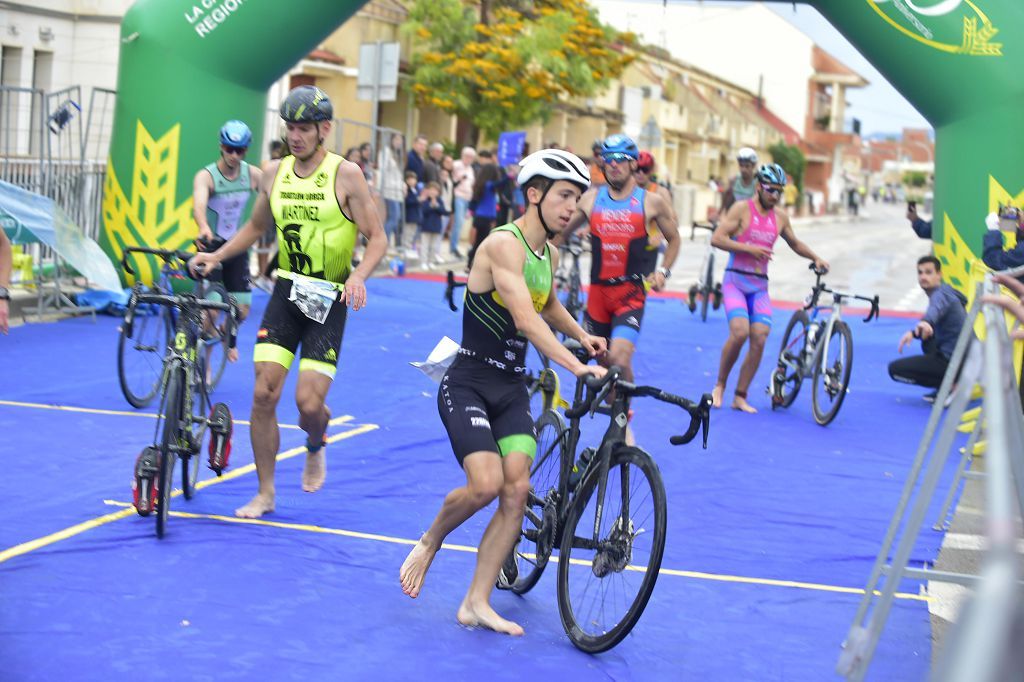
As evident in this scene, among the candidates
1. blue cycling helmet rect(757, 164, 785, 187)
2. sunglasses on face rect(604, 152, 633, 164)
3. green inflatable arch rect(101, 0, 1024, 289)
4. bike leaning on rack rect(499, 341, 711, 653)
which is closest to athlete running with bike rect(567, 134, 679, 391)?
sunglasses on face rect(604, 152, 633, 164)

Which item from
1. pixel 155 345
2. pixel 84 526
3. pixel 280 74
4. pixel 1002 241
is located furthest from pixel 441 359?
pixel 280 74

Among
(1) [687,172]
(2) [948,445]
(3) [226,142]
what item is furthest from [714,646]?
(1) [687,172]

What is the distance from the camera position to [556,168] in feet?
17.7

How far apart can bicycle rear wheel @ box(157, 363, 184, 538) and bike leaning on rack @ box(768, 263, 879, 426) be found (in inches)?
233

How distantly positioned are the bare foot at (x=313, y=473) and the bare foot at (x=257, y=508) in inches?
21.7

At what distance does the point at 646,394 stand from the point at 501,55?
29.4 metres

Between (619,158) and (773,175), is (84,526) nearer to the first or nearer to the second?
(619,158)

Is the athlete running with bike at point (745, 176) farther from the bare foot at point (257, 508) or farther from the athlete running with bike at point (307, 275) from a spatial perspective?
the bare foot at point (257, 508)

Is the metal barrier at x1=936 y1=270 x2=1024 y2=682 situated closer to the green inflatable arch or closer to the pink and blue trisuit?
the pink and blue trisuit

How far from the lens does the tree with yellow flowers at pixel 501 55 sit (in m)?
33.8

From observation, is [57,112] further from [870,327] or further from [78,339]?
[870,327]

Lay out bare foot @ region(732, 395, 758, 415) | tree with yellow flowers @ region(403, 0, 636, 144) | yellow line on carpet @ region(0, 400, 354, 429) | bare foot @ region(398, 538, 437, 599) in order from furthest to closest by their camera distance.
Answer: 1. tree with yellow flowers @ region(403, 0, 636, 144)
2. bare foot @ region(732, 395, 758, 415)
3. yellow line on carpet @ region(0, 400, 354, 429)
4. bare foot @ region(398, 538, 437, 599)

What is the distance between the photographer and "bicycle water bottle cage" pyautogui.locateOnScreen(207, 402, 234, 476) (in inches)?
281

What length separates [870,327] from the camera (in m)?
19.1
